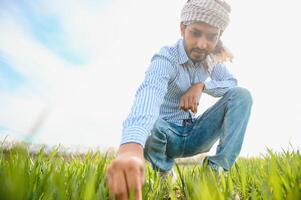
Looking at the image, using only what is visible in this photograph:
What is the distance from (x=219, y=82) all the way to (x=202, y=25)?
53 centimetres

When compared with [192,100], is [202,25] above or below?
above

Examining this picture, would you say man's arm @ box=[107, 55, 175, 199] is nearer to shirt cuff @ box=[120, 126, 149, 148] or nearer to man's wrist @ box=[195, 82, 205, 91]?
shirt cuff @ box=[120, 126, 149, 148]

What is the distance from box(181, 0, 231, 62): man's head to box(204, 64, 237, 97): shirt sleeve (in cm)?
22

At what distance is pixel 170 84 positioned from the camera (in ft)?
9.03

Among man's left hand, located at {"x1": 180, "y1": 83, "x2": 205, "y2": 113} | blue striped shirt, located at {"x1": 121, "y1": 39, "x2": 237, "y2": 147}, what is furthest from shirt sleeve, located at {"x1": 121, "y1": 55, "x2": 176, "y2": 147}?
man's left hand, located at {"x1": 180, "y1": 83, "x2": 205, "y2": 113}

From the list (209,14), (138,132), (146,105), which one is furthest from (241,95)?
(138,132)

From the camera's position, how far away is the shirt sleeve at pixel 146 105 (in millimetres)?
1381

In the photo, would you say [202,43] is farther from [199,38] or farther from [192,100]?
[192,100]

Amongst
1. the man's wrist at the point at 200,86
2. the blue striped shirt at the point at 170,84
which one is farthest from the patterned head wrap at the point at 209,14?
the man's wrist at the point at 200,86

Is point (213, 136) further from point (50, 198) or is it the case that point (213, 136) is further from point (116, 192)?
point (50, 198)

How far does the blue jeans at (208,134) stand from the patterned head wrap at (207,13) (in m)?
0.49

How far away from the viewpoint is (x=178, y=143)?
8.98ft

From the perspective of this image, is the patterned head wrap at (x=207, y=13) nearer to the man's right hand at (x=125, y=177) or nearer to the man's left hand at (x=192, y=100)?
the man's left hand at (x=192, y=100)

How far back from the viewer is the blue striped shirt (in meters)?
1.60
